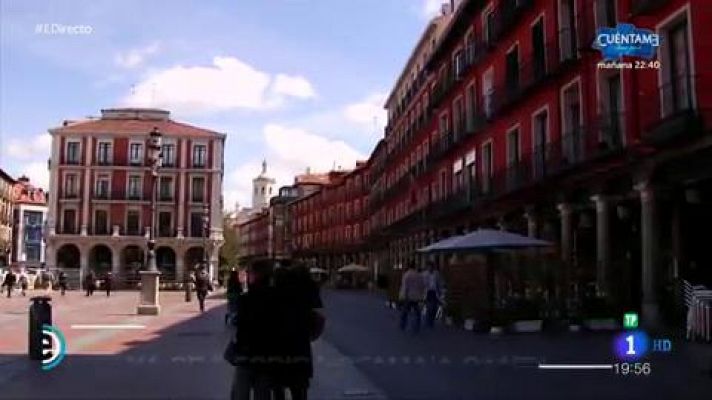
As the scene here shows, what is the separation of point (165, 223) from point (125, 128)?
13.9m

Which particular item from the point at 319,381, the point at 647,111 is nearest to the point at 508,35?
the point at 647,111

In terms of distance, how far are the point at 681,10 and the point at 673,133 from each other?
2399 millimetres

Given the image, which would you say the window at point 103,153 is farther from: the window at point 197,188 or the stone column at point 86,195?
the window at point 197,188

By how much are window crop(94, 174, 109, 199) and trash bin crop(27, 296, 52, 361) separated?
6096cm

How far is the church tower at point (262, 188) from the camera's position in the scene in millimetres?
154125

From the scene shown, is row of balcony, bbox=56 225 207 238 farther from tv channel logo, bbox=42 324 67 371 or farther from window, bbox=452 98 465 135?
tv channel logo, bbox=42 324 67 371

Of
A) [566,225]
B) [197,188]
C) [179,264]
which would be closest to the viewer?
[566,225]

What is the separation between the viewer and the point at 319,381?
8.81 meters

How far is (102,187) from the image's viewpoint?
69125 mm

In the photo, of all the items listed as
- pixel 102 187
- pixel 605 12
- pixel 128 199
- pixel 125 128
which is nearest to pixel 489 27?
pixel 605 12

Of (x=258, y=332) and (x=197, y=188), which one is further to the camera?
(x=197, y=188)

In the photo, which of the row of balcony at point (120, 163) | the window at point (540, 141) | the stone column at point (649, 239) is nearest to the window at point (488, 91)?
the window at point (540, 141)

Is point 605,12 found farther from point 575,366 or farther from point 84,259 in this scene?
point 84,259

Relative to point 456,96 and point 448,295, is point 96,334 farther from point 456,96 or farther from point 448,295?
point 456,96
